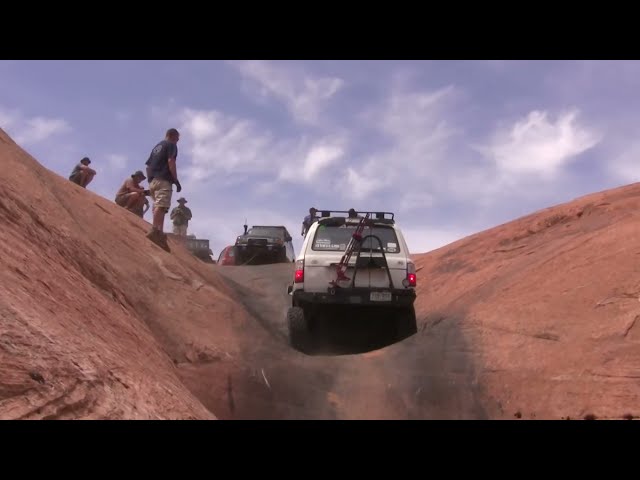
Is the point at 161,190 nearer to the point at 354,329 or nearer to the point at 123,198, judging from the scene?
the point at 354,329

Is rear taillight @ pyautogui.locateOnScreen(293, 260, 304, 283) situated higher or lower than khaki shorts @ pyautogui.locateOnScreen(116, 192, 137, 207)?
lower

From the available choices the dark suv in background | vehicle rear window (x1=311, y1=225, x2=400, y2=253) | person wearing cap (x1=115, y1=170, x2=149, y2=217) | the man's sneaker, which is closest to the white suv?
vehicle rear window (x1=311, y1=225, x2=400, y2=253)

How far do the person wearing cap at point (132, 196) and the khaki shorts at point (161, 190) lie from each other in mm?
3960

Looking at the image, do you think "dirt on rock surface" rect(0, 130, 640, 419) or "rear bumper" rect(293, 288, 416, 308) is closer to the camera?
"dirt on rock surface" rect(0, 130, 640, 419)

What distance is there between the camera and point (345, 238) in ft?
32.1

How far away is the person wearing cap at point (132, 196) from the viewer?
48.1ft

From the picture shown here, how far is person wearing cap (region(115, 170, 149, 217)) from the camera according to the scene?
1466cm

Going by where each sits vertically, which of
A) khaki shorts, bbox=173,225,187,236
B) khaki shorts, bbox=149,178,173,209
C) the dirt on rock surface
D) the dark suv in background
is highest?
khaki shorts, bbox=173,225,187,236

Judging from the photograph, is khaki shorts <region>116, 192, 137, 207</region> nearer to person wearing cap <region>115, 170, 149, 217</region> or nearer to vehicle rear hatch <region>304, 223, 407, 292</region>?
person wearing cap <region>115, 170, 149, 217</region>

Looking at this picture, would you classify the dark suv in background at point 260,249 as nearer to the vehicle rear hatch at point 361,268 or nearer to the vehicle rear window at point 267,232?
the vehicle rear window at point 267,232

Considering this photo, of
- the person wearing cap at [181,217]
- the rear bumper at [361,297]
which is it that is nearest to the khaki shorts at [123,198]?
the person wearing cap at [181,217]

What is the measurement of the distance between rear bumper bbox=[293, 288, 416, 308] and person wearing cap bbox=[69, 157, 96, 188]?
8390mm
